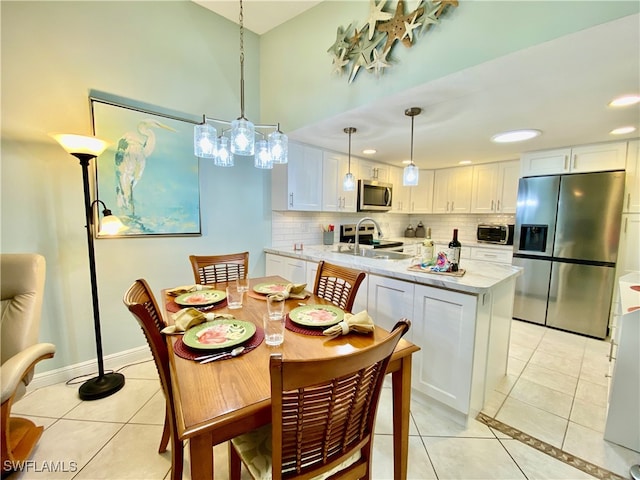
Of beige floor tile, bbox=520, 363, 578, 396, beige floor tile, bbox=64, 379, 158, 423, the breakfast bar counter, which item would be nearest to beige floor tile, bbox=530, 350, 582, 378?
beige floor tile, bbox=520, 363, 578, 396

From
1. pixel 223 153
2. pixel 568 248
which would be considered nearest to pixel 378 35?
pixel 223 153

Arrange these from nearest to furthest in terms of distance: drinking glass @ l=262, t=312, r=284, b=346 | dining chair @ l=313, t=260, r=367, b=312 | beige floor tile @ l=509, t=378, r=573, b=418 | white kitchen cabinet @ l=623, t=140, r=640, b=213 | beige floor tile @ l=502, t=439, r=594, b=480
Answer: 1. drinking glass @ l=262, t=312, r=284, b=346
2. beige floor tile @ l=502, t=439, r=594, b=480
3. dining chair @ l=313, t=260, r=367, b=312
4. beige floor tile @ l=509, t=378, r=573, b=418
5. white kitchen cabinet @ l=623, t=140, r=640, b=213

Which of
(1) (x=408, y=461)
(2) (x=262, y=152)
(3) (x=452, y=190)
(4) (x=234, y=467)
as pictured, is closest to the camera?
(4) (x=234, y=467)

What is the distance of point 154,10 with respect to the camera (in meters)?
2.26

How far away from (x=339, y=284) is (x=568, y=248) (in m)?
2.91

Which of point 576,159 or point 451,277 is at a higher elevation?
point 576,159

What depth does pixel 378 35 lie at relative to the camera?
6.10ft

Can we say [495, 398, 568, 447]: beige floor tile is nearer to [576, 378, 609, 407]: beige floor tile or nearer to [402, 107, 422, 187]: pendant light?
[576, 378, 609, 407]: beige floor tile

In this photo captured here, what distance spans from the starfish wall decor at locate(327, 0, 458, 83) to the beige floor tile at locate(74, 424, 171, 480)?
270 centimetres

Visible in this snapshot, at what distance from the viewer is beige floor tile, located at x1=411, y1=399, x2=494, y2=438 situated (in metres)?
1.67

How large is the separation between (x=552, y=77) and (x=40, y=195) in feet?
11.2

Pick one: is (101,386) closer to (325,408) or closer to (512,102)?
(325,408)

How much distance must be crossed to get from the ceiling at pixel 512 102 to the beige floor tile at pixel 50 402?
2.79 meters

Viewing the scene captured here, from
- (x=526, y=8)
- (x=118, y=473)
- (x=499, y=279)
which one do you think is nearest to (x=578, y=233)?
(x=499, y=279)
